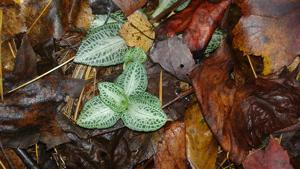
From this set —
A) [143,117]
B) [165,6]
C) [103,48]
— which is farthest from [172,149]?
[165,6]

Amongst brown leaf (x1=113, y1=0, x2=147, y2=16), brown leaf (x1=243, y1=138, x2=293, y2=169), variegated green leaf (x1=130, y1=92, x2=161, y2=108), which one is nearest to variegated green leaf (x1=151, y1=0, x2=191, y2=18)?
brown leaf (x1=113, y1=0, x2=147, y2=16)

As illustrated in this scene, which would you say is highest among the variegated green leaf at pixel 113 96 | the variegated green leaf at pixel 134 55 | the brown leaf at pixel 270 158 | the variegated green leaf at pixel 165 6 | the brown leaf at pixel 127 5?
the brown leaf at pixel 127 5

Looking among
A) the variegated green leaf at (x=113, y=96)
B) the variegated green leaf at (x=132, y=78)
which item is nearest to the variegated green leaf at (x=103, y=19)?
the variegated green leaf at (x=132, y=78)

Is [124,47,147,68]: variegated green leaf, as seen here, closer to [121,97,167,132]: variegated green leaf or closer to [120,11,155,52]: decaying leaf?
[120,11,155,52]: decaying leaf

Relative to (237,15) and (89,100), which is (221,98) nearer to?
(237,15)

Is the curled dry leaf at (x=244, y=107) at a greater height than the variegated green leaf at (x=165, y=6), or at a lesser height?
lesser

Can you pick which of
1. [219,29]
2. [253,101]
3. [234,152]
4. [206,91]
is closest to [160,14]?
[219,29]

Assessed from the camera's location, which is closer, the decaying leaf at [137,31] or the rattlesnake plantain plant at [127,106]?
the rattlesnake plantain plant at [127,106]

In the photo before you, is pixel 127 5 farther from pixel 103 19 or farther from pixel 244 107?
pixel 244 107

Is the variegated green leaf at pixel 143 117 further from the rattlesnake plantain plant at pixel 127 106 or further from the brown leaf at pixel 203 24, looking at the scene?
the brown leaf at pixel 203 24
